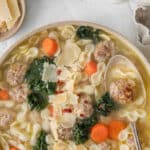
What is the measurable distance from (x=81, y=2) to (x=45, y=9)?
127 millimetres

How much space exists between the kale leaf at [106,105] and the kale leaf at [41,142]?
19 centimetres

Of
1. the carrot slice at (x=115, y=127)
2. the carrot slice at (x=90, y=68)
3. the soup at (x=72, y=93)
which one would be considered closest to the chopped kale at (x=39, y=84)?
the soup at (x=72, y=93)

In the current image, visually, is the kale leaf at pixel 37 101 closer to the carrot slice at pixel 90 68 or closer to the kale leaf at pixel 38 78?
the kale leaf at pixel 38 78

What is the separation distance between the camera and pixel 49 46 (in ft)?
7.06

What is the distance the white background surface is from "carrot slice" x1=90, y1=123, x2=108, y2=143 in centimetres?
36

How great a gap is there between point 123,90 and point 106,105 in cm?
7

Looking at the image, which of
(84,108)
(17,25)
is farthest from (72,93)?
(17,25)

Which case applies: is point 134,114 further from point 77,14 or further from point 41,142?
point 77,14

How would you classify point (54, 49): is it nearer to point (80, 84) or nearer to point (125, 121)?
point (80, 84)

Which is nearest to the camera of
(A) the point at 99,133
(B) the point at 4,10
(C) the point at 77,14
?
(A) the point at 99,133

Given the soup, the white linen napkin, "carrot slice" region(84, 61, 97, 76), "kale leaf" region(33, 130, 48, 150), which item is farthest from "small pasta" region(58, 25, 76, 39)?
"kale leaf" region(33, 130, 48, 150)

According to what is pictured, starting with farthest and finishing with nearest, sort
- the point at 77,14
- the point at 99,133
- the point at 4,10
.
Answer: the point at 77,14 → the point at 4,10 → the point at 99,133

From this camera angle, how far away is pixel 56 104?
2.15 metres

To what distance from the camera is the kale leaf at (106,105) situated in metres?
2.13
